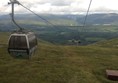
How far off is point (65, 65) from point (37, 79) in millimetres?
10498

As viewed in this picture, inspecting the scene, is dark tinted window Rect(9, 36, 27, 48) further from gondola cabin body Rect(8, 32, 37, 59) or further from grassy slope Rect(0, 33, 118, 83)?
grassy slope Rect(0, 33, 118, 83)

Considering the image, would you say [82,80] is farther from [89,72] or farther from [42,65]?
[42,65]

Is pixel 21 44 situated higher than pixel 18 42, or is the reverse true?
pixel 18 42

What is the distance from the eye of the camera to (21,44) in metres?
32.7

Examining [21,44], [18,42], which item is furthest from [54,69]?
[18,42]

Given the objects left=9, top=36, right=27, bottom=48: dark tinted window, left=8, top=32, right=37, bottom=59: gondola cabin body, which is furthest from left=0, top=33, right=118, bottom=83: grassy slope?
left=9, top=36, right=27, bottom=48: dark tinted window

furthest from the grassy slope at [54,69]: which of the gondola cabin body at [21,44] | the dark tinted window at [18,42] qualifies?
the dark tinted window at [18,42]

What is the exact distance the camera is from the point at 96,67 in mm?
54656

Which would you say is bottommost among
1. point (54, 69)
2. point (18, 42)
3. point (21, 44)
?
point (54, 69)

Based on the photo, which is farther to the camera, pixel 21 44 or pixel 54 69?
pixel 54 69

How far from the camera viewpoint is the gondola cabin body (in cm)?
3216

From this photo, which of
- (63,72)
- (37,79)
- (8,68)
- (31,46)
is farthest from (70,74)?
(31,46)

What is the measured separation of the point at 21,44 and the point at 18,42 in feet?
1.43

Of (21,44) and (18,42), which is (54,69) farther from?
(18,42)
